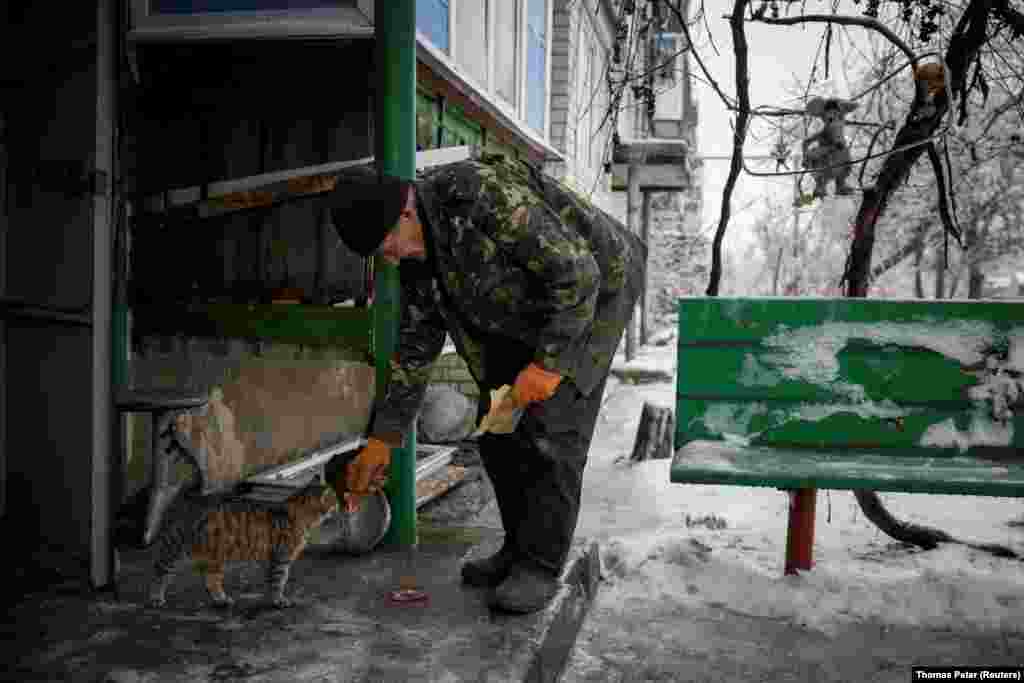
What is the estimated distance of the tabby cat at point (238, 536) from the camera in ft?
8.05

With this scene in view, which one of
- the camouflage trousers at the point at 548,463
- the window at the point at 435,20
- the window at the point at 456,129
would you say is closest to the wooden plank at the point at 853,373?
the camouflage trousers at the point at 548,463

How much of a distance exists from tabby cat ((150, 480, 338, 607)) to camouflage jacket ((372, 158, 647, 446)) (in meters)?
0.31

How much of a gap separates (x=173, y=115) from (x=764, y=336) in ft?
9.32

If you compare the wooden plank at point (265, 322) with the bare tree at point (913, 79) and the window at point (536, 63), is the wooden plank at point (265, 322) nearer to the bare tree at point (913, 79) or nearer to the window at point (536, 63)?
the bare tree at point (913, 79)

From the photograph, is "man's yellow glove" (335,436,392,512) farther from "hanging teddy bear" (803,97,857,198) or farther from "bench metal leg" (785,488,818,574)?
"hanging teddy bear" (803,97,857,198)

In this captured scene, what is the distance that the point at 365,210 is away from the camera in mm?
2240

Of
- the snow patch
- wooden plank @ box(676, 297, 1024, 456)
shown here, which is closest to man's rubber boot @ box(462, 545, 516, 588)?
wooden plank @ box(676, 297, 1024, 456)

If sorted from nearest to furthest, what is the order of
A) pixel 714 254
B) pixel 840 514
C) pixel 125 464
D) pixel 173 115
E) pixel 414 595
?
1. pixel 414 595
2. pixel 125 464
3. pixel 714 254
4. pixel 173 115
5. pixel 840 514

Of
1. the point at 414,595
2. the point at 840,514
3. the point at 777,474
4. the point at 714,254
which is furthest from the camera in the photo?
the point at 840,514

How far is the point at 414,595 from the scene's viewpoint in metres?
2.65

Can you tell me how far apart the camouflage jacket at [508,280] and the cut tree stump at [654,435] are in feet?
10.8


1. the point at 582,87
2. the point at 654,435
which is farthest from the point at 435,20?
the point at 582,87

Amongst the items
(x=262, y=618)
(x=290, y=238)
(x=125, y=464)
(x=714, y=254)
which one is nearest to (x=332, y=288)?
(x=290, y=238)

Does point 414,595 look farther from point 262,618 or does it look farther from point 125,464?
point 125,464
